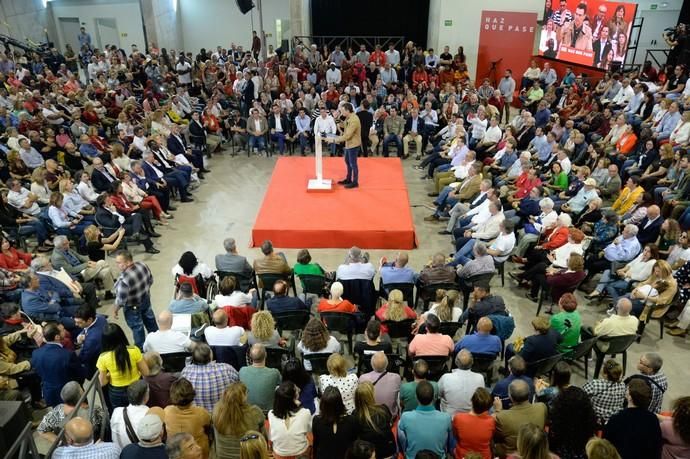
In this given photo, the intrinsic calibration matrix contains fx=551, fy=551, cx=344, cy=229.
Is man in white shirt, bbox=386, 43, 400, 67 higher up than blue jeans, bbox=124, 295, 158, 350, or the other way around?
man in white shirt, bbox=386, 43, 400, 67

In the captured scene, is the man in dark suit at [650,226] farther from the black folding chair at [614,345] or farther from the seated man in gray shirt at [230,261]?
the seated man in gray shirt at [230,261]

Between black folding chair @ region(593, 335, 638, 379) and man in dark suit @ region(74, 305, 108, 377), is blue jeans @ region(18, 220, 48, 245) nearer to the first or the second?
man in dark suit @ region(74, 305, 108, 377)

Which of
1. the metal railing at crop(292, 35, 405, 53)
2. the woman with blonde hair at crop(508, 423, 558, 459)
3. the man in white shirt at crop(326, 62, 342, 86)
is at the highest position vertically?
the metal railing at crop(292, 35, 405, 53)

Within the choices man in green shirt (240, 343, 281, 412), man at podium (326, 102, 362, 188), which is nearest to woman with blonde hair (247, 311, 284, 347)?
man in green shirt (240, 343, 281, 412)

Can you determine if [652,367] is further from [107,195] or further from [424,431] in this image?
[107,195]

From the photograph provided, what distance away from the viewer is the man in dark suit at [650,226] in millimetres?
6804

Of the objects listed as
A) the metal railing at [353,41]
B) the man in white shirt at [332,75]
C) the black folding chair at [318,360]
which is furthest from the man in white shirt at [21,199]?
the metal railing at [353,41]

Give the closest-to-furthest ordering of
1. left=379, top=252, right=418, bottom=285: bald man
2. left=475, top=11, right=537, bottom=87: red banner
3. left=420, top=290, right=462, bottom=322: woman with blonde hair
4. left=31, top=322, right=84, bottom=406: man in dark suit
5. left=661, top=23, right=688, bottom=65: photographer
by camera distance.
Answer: left=31, top=322, right=84, bottom=406: man in dark suit, left=420, top=290, right=462, bottom=322: woman with blonde hair, left=379, top=252, right=418, bottom=285: bald man, left=661, top=23, right=688, bottom=65: photographer, left=475, top=11, right=537, bottom=87: red banner

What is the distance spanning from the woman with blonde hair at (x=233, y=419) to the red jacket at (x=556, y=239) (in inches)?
177

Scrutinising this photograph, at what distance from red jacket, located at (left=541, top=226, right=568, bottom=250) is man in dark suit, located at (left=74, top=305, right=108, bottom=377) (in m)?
5.09

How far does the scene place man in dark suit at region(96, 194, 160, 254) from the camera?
7.26 meters

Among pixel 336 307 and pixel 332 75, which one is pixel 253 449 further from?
pixel 332 75

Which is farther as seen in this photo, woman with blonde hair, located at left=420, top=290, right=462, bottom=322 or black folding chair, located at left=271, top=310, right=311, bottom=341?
black folding chair, located at left=271, top=310, right=311, bottom=341

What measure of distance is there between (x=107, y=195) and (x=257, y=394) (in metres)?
4.36
